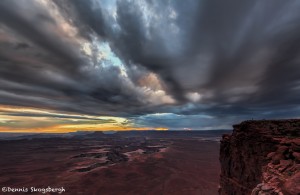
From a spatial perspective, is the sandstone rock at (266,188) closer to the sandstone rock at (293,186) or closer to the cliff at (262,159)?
the cliff at (262,159)

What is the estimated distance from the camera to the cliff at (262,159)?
897 cm

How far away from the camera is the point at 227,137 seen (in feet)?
72.3

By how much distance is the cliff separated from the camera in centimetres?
897

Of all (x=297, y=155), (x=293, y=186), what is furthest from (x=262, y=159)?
(x=293, y=186)

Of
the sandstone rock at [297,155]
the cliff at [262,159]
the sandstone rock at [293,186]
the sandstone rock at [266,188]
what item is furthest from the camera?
the sandstone rock at [297,155]

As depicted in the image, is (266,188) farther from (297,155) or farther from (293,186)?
Result: (297,155)

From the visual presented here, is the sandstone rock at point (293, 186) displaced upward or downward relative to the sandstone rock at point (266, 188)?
upward

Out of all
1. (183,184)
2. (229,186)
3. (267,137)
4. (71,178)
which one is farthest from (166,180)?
(267,137)

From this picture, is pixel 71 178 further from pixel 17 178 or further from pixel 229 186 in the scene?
pixel 229 186

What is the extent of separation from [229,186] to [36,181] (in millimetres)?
43576

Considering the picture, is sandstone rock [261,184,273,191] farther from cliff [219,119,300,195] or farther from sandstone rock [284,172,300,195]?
sandstone rock [284,172,300,195]

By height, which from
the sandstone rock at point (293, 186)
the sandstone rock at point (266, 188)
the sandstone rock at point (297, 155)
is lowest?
the sandstone rock at point (266, 188)

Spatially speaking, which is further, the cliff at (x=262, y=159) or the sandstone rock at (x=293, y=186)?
the cliff at (x=262, y=159)

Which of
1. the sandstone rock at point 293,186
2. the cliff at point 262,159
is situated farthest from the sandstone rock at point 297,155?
the sandstone rock at point 293,186
